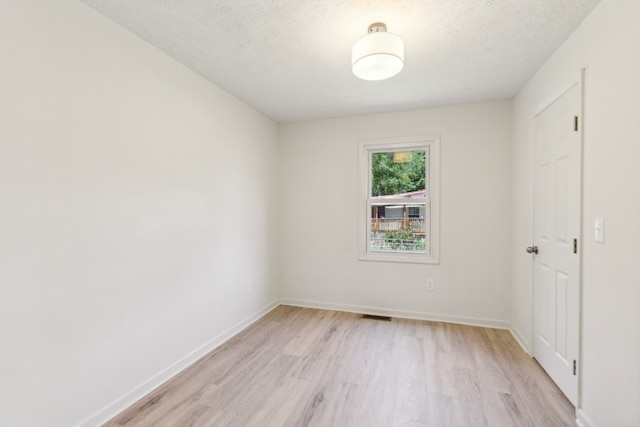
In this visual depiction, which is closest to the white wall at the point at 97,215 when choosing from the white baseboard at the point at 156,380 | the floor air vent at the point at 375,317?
the white baseboard at the point at 156,380

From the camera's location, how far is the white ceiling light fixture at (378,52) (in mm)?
1726

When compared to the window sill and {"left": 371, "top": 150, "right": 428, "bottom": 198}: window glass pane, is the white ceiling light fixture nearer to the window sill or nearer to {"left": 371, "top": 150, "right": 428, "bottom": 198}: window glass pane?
{"left": 371, "top": 150, "right": 428, "bottom": 198}: window glass pane

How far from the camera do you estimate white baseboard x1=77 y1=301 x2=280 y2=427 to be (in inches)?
67.4

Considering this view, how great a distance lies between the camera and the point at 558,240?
2.06m

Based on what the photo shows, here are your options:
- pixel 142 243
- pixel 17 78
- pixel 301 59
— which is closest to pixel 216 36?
pixel 301 59

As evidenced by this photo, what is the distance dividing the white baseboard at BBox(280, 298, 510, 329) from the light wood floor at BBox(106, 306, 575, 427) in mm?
124

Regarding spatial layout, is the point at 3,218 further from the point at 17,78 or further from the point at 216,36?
the point at 216,36

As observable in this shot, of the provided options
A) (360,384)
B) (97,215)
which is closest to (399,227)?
(360,384)

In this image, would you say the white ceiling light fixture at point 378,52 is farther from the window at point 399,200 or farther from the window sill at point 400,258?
the window sill at point 400,258

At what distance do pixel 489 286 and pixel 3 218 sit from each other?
3.82 metres

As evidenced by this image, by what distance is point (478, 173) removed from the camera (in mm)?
3172

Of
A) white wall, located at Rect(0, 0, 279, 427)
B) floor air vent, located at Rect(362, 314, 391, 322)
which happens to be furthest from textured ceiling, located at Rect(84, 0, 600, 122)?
floor air vent, located at Rect(362, 314, 391, 322)

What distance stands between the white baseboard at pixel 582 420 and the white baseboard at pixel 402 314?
1407 millimetres

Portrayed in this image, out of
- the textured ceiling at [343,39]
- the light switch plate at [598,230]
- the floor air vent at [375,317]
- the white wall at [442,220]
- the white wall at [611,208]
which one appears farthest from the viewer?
the floor air vent at [375,317]
